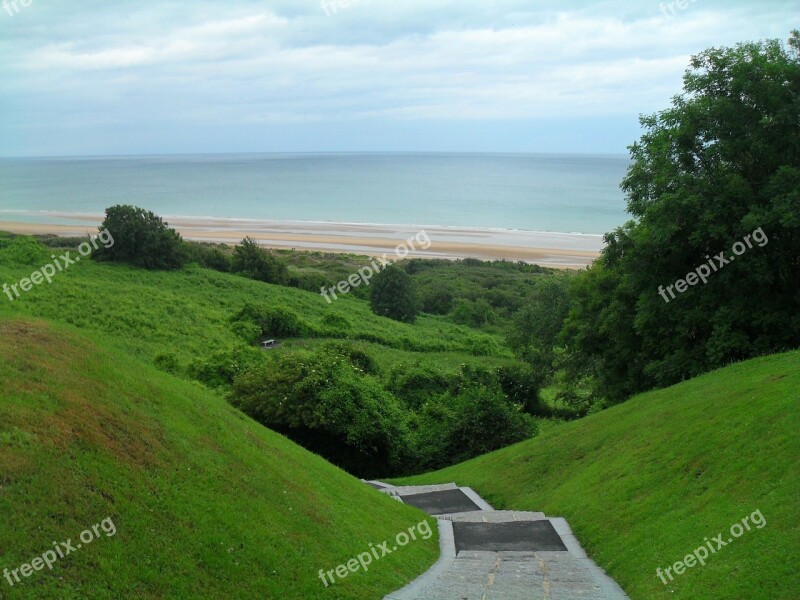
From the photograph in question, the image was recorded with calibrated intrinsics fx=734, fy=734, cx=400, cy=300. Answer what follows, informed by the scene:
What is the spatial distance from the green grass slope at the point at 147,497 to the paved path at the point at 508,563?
60 centimetres

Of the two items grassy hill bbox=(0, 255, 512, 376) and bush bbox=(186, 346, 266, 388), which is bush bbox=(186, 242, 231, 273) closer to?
grassy hill bbox=(0, 255, 512, 376)

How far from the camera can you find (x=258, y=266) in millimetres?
73188

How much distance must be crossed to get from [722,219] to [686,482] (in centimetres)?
1174

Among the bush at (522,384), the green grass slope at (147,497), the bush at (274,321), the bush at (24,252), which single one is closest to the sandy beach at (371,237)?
the bush at (274,321)

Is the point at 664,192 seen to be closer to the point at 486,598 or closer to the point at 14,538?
the point at 486,598

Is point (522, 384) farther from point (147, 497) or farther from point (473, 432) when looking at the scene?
point (147, 497)

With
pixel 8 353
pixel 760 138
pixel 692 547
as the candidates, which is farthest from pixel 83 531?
pixel 760 138

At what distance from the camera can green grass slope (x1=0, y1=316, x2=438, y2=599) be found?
8.55m

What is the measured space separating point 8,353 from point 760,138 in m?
22.5

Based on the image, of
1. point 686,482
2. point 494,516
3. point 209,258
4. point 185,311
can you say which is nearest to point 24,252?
point 185,311

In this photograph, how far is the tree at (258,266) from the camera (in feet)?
Answer: 239

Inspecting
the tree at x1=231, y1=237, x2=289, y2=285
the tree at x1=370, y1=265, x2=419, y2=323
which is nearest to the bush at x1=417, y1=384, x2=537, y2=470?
the tree at x1=370, y1=265, x2=419, y2=323

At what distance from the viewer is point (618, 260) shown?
28453 millimetres

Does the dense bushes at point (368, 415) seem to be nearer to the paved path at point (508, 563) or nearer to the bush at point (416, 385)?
the bush at point (416, 385)
